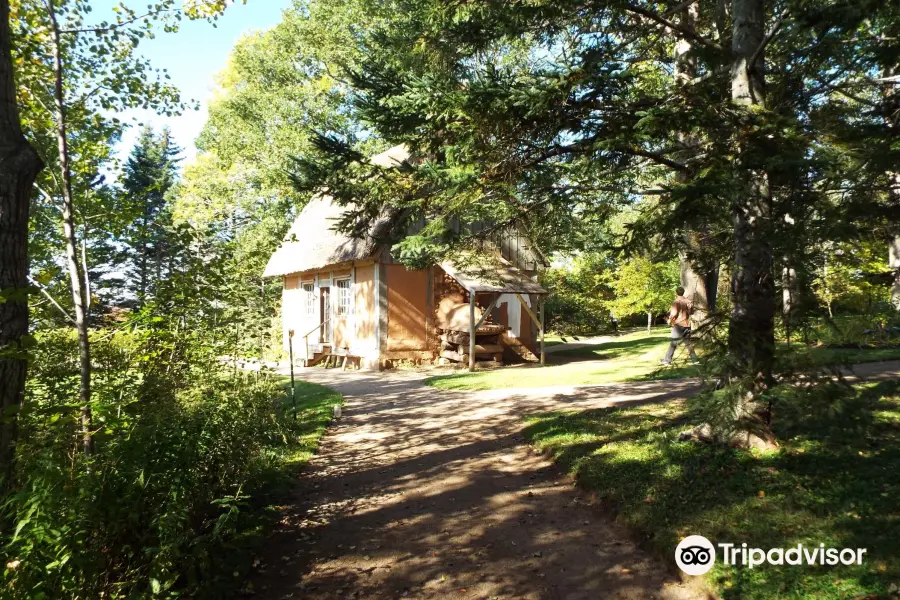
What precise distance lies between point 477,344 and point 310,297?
305 inches

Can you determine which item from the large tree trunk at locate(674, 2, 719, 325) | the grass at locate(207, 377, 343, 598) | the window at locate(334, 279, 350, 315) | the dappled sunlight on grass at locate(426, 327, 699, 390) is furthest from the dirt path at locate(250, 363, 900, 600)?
the window at locate(334, 279, 350, 315)

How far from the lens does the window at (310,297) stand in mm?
21039

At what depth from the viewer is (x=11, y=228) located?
148 inches

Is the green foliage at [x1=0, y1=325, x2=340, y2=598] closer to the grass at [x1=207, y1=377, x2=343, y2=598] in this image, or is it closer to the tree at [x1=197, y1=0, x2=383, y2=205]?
the grass at [x1=207, y1=377, x2=343, y2=598]

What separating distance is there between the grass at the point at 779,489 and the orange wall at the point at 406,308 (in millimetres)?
9854

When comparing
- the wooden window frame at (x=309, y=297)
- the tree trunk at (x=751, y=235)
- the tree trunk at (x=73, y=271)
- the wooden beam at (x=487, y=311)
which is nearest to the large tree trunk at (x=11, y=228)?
the tree trunk at (x=73, y=271)

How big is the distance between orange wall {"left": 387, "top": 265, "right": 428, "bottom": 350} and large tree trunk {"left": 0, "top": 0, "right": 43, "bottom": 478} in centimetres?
1262

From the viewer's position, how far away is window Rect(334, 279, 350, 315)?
18.3m

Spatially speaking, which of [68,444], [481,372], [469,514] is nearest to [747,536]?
[469,514]

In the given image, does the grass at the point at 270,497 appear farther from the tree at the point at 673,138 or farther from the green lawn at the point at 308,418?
the tree at the point at 673,138

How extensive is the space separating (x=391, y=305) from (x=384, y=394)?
4990 mm

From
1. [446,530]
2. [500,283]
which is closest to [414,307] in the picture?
[500,283]

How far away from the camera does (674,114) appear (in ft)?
16.0

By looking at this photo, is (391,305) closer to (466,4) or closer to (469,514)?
(466,4)
